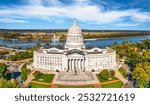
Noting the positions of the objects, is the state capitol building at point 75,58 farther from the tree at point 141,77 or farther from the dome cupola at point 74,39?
the tree at point 141,77

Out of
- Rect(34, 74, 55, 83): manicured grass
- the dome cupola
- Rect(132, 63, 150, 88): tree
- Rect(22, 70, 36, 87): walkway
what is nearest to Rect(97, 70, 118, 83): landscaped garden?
Rect(132, 63, 150, 88): tree

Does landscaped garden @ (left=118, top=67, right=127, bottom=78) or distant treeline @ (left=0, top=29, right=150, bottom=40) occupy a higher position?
distant treeline @ (left=0, top=29, right=150, bottom=40)

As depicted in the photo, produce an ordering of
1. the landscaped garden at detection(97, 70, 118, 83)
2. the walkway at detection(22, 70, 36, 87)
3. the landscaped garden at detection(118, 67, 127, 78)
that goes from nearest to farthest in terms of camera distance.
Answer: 1. the walkway at detection(22, 70, 36, 87)
2. the landscaped garden at detection(97, 70, 118, 83)
3. the landscaped garden at detection(118, 67, 127, 78)

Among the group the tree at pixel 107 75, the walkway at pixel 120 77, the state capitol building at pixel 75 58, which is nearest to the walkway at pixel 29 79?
the state capitol building at pixel 75 58

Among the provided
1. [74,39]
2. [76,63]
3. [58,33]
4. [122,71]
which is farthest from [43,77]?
[74,39]

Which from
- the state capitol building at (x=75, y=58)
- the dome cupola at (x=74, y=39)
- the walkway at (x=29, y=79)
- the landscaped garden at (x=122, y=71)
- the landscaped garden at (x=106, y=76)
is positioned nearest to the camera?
the walkway at (x=29, y=79)

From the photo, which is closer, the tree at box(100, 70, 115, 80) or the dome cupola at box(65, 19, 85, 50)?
the tree at box(100, 70, 115, 80)

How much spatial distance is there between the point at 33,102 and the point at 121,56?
9886 millimetres

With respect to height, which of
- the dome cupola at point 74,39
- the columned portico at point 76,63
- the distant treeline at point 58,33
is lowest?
the columned portico at point 76,63

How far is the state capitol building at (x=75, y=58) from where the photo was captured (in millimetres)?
12828

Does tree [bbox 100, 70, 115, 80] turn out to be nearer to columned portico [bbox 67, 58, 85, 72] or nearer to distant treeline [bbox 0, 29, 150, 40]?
distant treeline [bbox 0, 29, 150, 40]

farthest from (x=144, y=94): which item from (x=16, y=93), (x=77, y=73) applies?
(x=77, y=73)

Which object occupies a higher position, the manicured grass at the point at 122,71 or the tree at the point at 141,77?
the tree at the point at 141,77

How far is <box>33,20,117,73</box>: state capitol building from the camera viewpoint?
12828 mm
